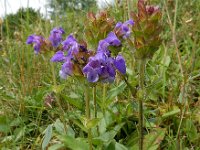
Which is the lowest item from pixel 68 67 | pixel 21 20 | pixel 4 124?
pixel 4 124

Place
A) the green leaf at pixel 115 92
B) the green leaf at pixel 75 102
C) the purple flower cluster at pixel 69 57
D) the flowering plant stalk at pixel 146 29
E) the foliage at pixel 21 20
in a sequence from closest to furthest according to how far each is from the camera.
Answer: the flowering plant stalk at pixel 146 29
the purple flower cluster at pixel 69 57
the green leaf at pixel 115 92
the green leaf at pixel 75 102
the foliage at pixel 21 20

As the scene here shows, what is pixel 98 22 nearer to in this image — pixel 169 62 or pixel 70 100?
pixel 70 100

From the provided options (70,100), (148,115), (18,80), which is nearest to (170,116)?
(148,115)

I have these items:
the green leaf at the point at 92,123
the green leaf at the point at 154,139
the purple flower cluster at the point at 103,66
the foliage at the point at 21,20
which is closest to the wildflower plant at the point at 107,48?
the purple flower cluster at the point at 103,66

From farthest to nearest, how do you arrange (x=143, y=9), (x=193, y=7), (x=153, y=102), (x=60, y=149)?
(x=193, y=7), (x=153, y=102), (x=60, y=149), (x=143, y=9)

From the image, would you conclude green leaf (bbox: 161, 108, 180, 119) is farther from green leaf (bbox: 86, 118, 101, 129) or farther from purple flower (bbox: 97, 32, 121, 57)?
purple flower (bbox: 97, 32, 121, 57)

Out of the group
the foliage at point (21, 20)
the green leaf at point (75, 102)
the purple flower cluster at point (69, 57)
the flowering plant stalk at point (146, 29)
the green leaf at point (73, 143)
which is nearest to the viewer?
the flowering plant stalk at point (146, 29)

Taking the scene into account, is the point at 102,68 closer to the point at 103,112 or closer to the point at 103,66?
the point at 103,66

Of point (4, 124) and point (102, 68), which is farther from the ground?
point (102, 68)

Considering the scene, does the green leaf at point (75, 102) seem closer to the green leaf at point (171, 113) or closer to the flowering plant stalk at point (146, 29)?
the green leaf at point (171, 113)

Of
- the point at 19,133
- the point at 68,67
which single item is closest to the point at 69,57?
the point at 68,67

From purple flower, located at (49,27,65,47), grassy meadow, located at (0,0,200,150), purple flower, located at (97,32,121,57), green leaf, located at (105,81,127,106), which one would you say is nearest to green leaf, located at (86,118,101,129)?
grassy meadow, located at (0,0,200,150)
